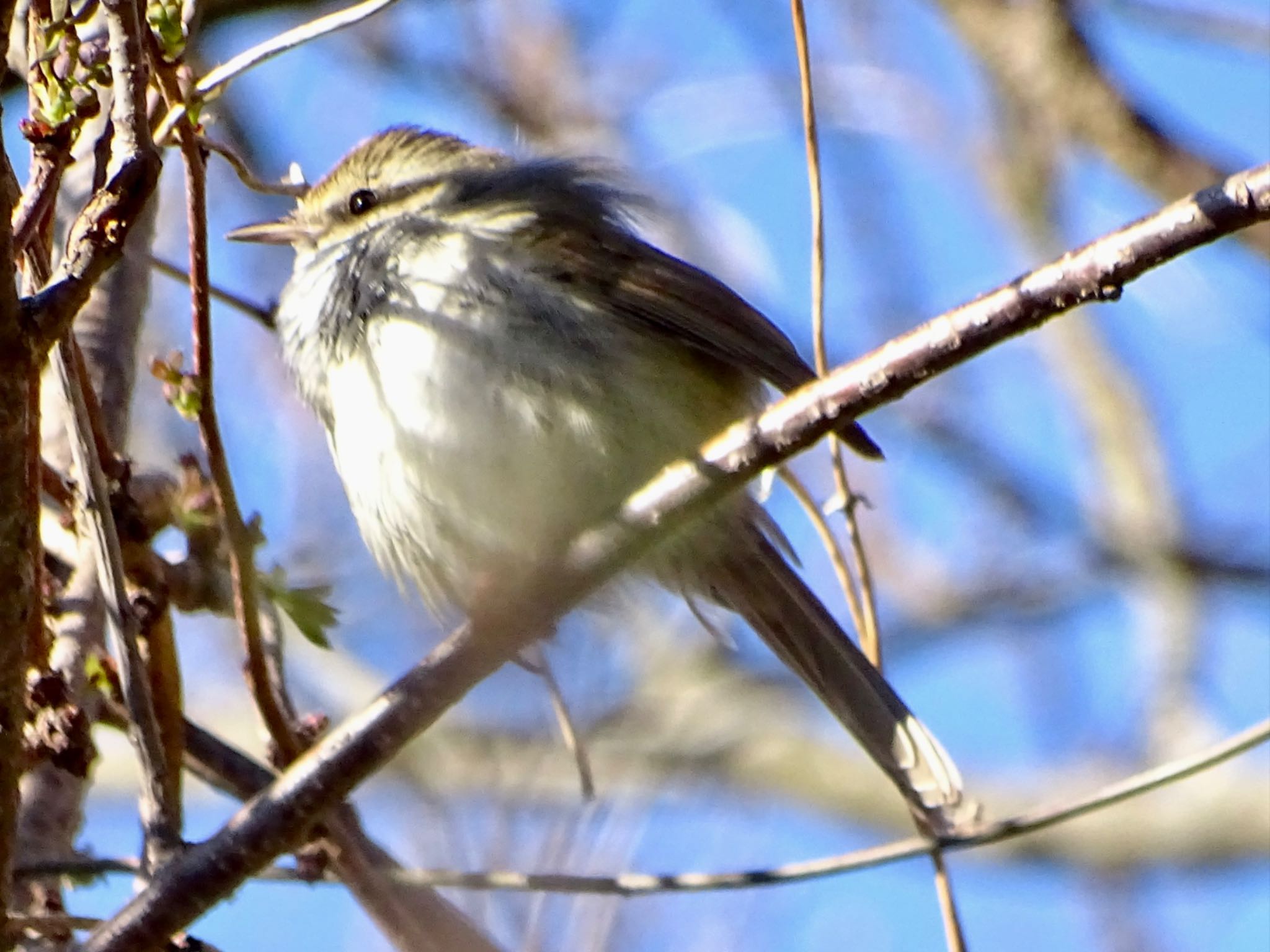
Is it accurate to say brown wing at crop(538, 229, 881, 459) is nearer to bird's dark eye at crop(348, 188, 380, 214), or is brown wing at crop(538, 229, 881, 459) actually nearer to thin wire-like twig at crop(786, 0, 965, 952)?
thin wire-like twig at crop(786, 0, 965, 952)

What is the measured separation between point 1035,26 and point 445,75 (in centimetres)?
271

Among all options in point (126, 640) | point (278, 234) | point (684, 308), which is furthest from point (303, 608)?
point (278, 234)

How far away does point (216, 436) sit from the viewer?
2.18 metres

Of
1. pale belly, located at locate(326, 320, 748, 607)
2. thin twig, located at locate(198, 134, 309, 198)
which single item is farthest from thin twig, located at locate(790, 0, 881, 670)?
thin twig, located at locate(198, 134, 309, 198)

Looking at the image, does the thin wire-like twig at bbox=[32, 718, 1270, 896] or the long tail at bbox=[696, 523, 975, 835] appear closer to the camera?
the thin wire-like twig at bbox=[32, 718, 1270, 896]

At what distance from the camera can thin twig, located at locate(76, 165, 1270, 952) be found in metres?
1.89

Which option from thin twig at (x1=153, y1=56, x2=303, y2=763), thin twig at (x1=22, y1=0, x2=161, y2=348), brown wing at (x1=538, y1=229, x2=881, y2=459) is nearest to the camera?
thin twig at (x1=22, y1=0, x2=161, y2=348)

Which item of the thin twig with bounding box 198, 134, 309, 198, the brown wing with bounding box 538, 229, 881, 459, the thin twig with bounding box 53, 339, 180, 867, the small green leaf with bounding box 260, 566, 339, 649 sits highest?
the brown wing with bounding box 538, 229, 881, 459

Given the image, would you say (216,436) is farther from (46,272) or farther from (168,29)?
(168,29)

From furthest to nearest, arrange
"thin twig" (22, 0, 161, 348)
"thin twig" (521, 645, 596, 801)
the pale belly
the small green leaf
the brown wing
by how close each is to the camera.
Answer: the brown wing < the pale belly < the small green leaf < "thin twig" (521, 645, 596, 801) < "thin twig" (22, 0, 161, 348)

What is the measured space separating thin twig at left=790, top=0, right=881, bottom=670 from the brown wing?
0.33 m

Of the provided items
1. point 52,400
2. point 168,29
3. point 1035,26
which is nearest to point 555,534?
point 52,400

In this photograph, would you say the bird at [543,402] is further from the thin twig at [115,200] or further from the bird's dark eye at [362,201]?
the thin twig at [115,200]

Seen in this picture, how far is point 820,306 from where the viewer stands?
9.64 ft
